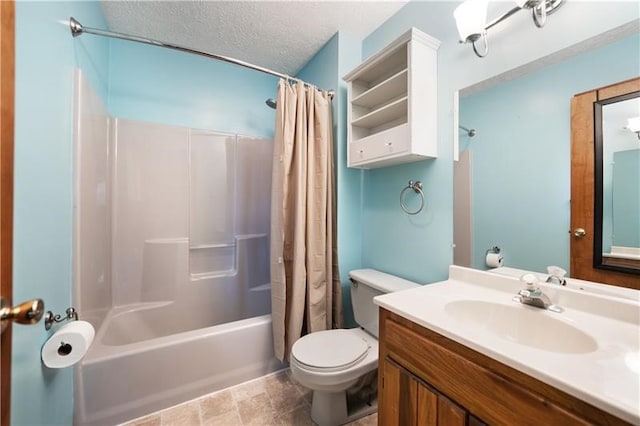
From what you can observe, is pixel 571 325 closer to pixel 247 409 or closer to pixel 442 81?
pixel 442 81

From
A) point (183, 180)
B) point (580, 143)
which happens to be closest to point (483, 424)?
point (580, 143)

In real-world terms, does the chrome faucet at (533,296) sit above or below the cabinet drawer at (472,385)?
above

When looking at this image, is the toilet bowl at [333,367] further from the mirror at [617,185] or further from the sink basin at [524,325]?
the mirror at [617,185]

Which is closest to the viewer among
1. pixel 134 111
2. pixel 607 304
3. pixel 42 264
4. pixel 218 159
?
pixel 607 304

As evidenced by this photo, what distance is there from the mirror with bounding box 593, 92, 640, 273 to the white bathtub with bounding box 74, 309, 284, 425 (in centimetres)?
173

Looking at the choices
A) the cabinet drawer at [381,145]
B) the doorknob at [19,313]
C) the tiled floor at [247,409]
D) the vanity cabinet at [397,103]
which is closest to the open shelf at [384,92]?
the vanity cabinet at [397,103]

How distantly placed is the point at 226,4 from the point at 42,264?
67.0 inches

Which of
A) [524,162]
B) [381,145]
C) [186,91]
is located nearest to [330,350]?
[381,145]

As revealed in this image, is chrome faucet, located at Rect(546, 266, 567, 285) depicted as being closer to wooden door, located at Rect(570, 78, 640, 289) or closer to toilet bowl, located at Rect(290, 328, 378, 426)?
wooden door, located at Rect(570, 78, 640, 289)

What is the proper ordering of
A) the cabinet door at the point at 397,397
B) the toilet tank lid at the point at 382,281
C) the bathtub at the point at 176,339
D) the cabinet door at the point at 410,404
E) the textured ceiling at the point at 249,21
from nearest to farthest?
the cabinet door at the point at 410,404, the cabinet door at the point at 397,397, the bathtub at the point at 176,339, the toilet tank lid at the point at 382,281, the textured ceiling at the point at 249,21

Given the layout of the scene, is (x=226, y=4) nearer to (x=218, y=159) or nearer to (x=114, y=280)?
(x=218, y=159)

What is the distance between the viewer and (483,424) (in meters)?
0.66

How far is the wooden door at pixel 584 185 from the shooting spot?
0.88 metres

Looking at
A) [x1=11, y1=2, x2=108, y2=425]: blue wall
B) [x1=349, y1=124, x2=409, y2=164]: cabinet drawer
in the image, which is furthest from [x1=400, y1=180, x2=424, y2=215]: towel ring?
[x1=11, y1=2, x2=108, y2=425]: blue wall
